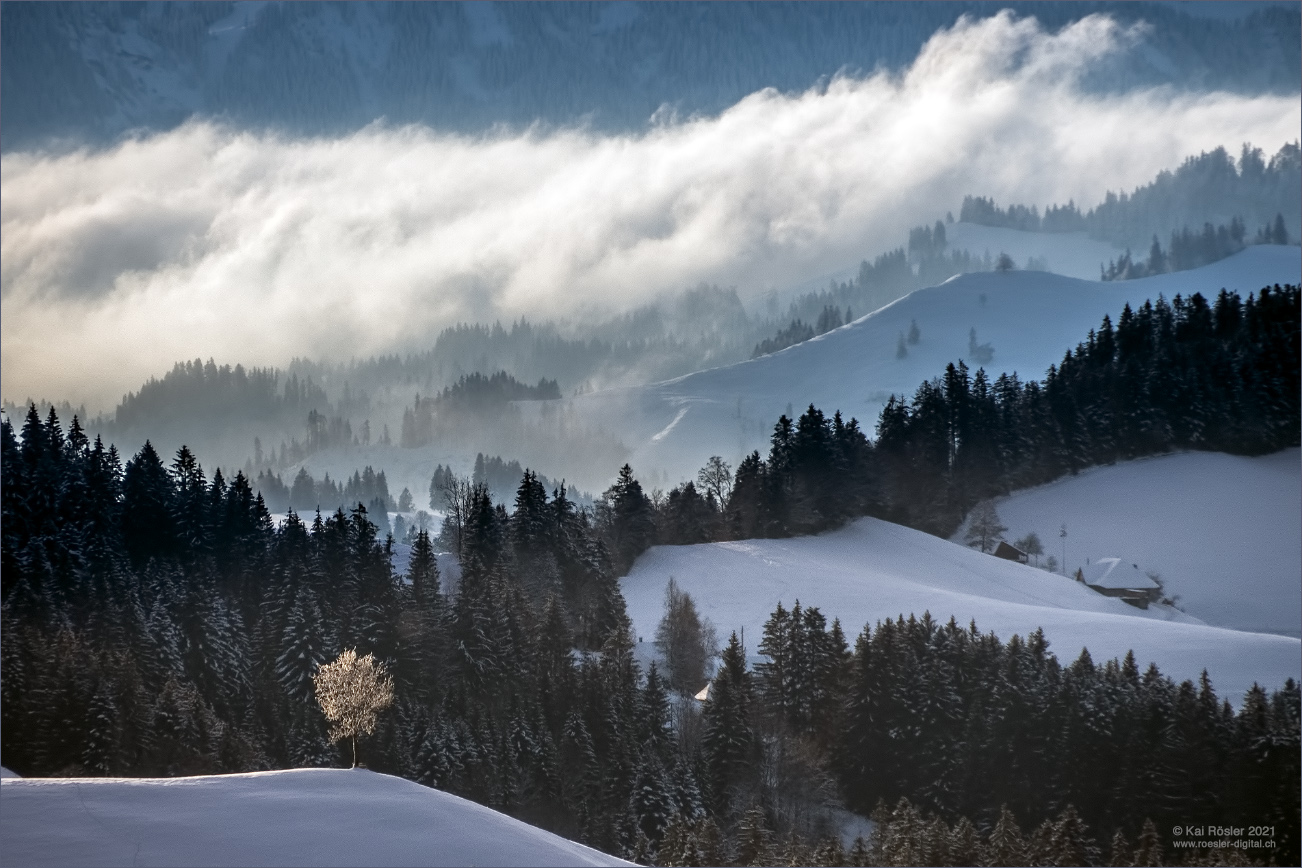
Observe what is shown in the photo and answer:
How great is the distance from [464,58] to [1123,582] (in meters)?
114

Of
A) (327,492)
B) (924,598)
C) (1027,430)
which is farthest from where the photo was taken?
(327,492)

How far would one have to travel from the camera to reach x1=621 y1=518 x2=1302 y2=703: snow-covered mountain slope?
162 ft

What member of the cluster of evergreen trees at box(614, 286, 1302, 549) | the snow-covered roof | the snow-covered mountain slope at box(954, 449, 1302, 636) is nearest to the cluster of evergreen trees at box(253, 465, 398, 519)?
the cluster of evergreen trees at box(614, 286, 1302, 549)

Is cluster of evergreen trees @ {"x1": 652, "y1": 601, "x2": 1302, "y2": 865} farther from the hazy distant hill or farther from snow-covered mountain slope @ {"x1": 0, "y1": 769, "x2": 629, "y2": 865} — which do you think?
the hazy distant hill

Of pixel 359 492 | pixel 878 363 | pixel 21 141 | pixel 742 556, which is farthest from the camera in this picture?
pixel 878 363

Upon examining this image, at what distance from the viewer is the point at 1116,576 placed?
237ft

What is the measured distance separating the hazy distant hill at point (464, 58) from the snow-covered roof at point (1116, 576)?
41.6 m

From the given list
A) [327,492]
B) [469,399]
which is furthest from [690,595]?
[469,399]

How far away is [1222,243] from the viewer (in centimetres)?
19462

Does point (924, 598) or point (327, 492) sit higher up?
point (327, 492)

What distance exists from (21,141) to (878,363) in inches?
5145

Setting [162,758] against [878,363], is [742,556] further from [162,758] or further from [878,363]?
[878,363]

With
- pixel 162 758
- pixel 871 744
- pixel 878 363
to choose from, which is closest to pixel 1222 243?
pixel 878 363

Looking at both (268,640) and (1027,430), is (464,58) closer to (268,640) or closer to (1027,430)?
(1027,430)
